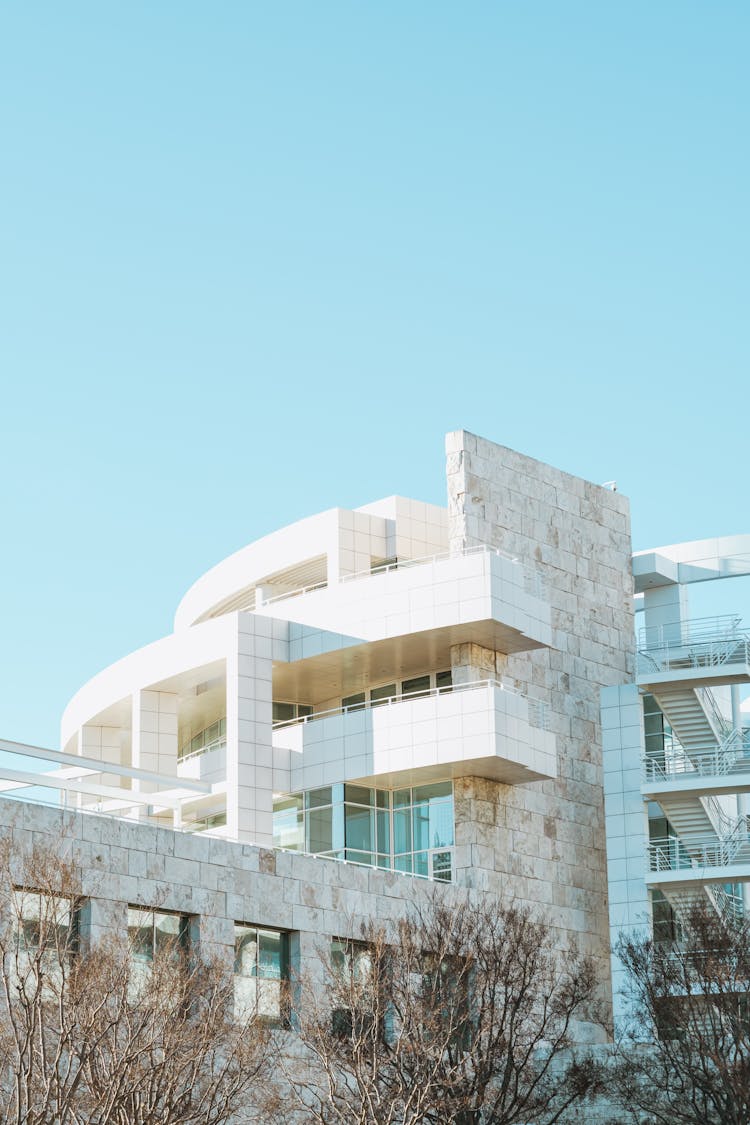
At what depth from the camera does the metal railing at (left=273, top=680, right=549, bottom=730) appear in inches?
2117

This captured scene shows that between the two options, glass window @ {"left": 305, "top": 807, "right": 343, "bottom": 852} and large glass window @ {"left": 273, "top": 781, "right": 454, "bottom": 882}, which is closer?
large glass window @ {"left": 273, "top": 781, "right": 454, "bottom": 882}

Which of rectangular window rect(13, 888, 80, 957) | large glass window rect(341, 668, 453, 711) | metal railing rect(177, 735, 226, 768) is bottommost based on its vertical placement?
rectangular window rect(13, 888, 80, 957)

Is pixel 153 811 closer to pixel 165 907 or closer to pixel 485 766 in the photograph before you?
pixel 485 766

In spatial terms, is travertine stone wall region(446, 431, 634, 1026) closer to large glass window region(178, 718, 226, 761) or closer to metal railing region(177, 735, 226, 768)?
metal railing region(177, 735, 226, 768)

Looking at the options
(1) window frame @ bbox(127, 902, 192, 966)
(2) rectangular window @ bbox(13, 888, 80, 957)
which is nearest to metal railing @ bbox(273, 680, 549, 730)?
(1) window frame @ bbox(127, 902, 192, 966)

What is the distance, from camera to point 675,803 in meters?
54.7

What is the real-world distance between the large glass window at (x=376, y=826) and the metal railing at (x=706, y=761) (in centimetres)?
690

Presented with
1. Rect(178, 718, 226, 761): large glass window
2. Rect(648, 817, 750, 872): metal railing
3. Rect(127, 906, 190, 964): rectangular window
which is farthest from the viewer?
Rect(178, 718, 226, 761): large glass window

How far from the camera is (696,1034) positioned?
39.0 m

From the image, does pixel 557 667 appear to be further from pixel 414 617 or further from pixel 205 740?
pixel 205 740

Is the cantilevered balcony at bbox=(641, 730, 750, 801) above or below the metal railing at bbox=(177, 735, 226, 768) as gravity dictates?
below

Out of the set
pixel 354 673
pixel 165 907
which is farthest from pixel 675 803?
pixel 165 907

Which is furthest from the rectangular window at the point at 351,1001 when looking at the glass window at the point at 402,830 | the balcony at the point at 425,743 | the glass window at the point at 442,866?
the glass window at the point at 402,830

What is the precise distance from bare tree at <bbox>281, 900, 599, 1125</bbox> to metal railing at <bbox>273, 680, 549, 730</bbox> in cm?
985
